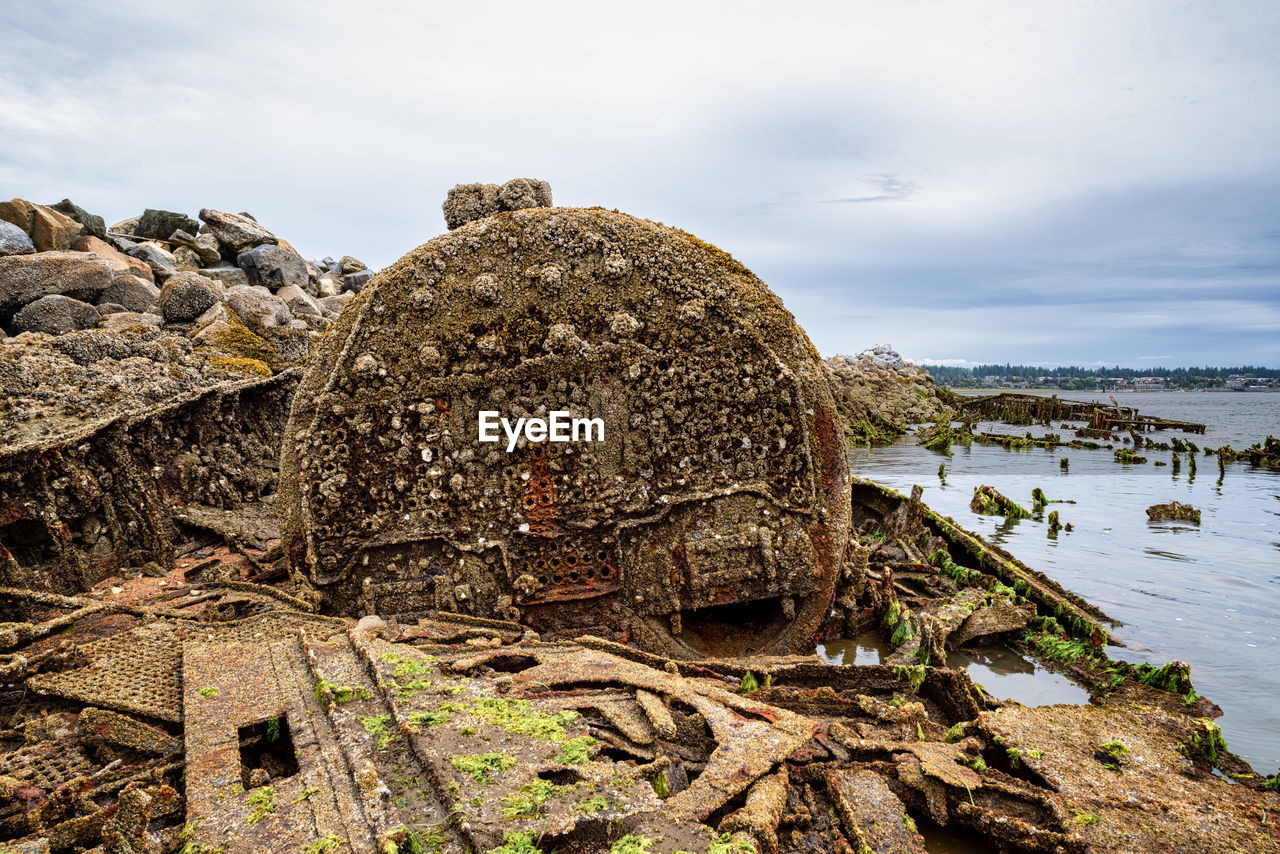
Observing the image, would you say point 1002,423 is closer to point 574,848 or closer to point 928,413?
point 928,413

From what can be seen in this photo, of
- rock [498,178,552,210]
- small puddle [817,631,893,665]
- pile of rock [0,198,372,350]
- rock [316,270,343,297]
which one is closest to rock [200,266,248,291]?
pile of rock [0,198,372,350]

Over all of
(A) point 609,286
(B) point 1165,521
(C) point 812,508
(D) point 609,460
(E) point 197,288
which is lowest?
(B) point 1165,521

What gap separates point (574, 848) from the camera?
9.44 ft

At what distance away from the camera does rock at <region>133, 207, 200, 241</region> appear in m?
20.5

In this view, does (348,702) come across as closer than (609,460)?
Yes

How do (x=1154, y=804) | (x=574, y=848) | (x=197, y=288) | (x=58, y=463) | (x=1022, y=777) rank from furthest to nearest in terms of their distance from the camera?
(x=197, y=288) → (x=58, y=463) → (x=1022, y=777) → (x=1154, y=804) → (x=574, y=848)

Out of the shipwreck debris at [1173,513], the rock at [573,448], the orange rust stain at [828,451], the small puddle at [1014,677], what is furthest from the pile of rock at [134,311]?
the shipwreck debris at [1173,513]

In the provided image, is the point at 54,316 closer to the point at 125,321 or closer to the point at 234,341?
the point at 125,321

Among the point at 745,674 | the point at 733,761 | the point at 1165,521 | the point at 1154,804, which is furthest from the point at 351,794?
the point at 1165,521

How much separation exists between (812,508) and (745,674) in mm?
1587

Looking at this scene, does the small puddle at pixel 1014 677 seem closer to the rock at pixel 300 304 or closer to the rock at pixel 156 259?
the rock at pixel 300 304

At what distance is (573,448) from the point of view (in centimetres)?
583

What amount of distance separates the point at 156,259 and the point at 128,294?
534 cm

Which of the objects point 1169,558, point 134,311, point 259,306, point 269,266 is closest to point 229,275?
point 269,266
